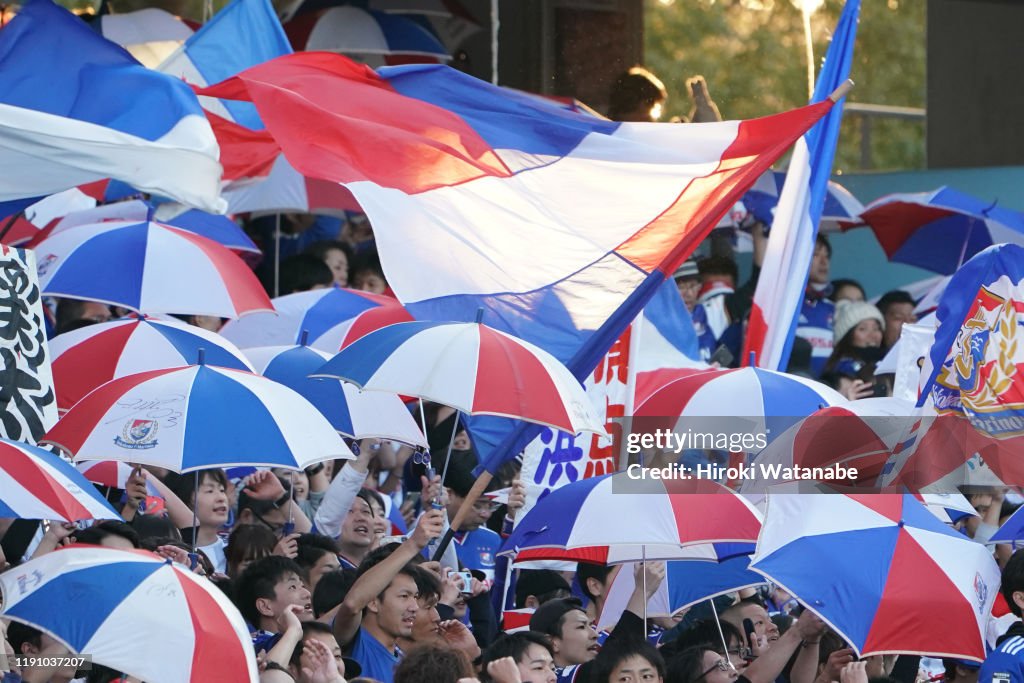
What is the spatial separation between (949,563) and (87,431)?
312 cm

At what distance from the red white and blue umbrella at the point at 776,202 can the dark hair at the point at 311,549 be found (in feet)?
20.1

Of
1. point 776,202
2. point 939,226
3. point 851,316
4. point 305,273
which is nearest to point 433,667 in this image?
point 305,273

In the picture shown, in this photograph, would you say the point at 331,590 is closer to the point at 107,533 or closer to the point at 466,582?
the point at 466,582

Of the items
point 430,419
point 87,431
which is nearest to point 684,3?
point 430,419

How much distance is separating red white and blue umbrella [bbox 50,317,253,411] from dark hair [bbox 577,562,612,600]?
1.69 meters

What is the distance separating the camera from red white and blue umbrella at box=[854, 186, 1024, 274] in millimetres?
12875

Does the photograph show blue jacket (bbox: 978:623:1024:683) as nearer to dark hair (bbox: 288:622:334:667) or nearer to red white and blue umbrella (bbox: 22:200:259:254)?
dark hair (bbox: 288:622:334:667)

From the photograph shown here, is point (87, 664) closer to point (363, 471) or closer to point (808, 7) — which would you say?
point (363, 471)

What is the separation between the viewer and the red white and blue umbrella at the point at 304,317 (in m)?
9.94

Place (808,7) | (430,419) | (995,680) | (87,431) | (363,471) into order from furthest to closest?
(808,7) < (430,419) < (363,471) < (87,431) < (995,680)

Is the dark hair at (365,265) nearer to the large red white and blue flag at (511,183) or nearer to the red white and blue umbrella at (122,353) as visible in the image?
the large red white and blue flag at (511,183)

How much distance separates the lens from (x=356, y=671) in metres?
6.95

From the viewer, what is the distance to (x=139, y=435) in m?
6.87

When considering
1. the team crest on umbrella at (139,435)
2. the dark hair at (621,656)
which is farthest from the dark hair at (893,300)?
the team crest on umbrella at (139,435)
